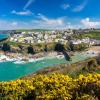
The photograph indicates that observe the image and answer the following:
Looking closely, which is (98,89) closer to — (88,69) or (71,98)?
(71,98)

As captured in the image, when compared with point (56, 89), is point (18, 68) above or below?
below

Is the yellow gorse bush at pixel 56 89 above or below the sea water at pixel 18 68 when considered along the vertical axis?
above

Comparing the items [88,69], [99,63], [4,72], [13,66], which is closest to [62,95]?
[88,69]

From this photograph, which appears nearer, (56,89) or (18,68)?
(56,89)

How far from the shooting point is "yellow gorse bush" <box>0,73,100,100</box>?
126ft

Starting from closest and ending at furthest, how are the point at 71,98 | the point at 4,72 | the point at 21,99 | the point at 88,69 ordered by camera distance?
the point at 71,98 → the point at 21,99 → the point at 88,69 → the point at 4,72

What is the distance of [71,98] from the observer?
38594 mm

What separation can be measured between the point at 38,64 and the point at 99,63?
371 ft

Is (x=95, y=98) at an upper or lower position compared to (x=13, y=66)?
upper

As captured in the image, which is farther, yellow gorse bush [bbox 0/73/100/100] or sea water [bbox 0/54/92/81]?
sea water [bbox 0/54/92/81]

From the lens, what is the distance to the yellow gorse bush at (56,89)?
38406 mm

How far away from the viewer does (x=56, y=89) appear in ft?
142

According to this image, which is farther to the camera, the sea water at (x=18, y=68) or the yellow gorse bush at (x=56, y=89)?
the sea water at (x=18, y=68)

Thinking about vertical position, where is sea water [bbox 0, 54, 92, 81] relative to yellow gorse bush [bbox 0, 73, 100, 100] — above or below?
below
